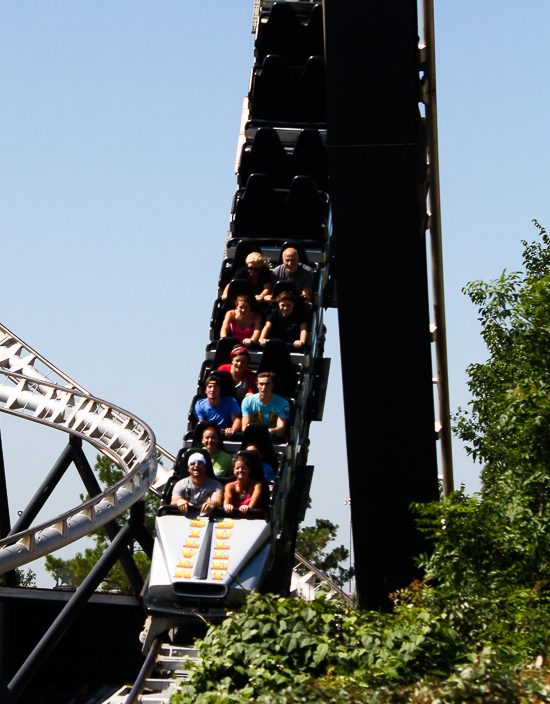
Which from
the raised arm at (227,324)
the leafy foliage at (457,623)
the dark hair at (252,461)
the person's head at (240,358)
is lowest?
the leafy foliage at (457,623)

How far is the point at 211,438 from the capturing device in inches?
349

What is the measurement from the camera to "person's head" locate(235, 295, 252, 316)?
10.0 m

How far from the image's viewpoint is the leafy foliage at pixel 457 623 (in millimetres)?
4301

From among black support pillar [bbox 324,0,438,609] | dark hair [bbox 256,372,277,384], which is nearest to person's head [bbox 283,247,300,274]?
dark hair [bbox 256,372,277,384]

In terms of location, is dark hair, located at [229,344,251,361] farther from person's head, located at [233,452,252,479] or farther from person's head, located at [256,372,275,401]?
person's head, located at [233,452,252,479]

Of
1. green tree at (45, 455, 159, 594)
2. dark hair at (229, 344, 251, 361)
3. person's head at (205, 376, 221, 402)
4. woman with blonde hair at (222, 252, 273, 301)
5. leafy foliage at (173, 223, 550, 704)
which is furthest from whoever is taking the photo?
green tree at (45, 455, 159, 594)

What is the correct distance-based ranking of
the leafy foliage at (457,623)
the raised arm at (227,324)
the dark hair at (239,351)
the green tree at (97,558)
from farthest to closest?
the green tree at (97,558)
the raised arm at (227,324)
the dark hair at (239,351)
the leafy foliage at (457,623)

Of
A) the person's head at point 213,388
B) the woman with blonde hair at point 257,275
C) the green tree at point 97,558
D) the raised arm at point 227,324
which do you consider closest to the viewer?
the person's head at point 213,388

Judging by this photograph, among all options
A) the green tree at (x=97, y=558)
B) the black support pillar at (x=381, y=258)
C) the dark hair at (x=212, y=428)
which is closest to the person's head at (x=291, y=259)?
the dark hair at (x=212, y=428)

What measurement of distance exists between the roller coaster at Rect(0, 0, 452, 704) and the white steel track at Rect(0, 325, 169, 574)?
67 mm

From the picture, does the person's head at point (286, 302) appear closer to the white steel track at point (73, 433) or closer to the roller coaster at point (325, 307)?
the roller coaster at point (325, 307)

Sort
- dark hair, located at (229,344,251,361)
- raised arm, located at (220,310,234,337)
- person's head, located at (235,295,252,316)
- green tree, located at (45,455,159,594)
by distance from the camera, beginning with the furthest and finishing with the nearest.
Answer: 1. green tree, located at (45,455,159,594)
2. raised arm, located at (220,310,234,337)
3. person's head, located at (235,295,252,316)
4. dark hair, located at (229,344,251,361)

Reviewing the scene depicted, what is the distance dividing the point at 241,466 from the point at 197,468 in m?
0.33

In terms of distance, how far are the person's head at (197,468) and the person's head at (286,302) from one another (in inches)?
80.6
